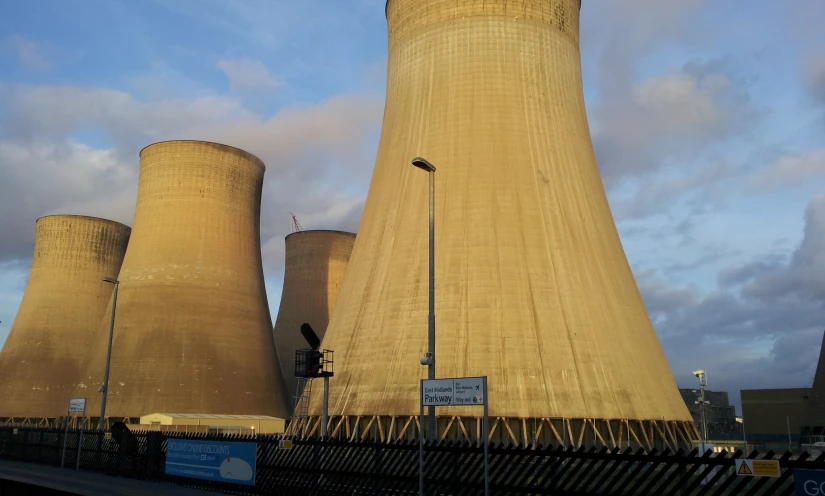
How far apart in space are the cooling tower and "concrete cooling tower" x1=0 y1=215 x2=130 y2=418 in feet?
32.8

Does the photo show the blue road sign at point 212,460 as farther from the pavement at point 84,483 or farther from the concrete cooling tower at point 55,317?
the concrete cooling tower at point 55,317

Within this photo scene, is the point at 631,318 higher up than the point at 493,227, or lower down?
lower down

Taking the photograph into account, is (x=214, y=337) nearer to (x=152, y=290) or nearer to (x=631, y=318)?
(x=152, y=290)

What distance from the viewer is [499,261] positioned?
18.2 metres

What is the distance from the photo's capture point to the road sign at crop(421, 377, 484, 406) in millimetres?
8102

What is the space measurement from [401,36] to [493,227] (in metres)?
7.53

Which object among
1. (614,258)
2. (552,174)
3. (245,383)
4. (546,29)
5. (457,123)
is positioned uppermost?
(546,29)

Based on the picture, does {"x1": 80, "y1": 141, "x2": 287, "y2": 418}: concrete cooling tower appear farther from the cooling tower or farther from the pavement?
the pavement

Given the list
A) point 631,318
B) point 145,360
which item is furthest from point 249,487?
point 145,360

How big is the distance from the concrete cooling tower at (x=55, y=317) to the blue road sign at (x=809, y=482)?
3795 centimetres

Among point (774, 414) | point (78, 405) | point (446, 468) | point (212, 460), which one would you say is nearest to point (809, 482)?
point (446, 468)

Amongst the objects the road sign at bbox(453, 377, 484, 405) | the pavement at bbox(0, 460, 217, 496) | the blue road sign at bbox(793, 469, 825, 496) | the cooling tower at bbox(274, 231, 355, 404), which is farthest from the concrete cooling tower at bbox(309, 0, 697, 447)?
the cooling tower at bbox(274, 231, 355, 404)

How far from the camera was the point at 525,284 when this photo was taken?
17.9 metres

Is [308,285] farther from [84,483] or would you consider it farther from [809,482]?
[809,482]
